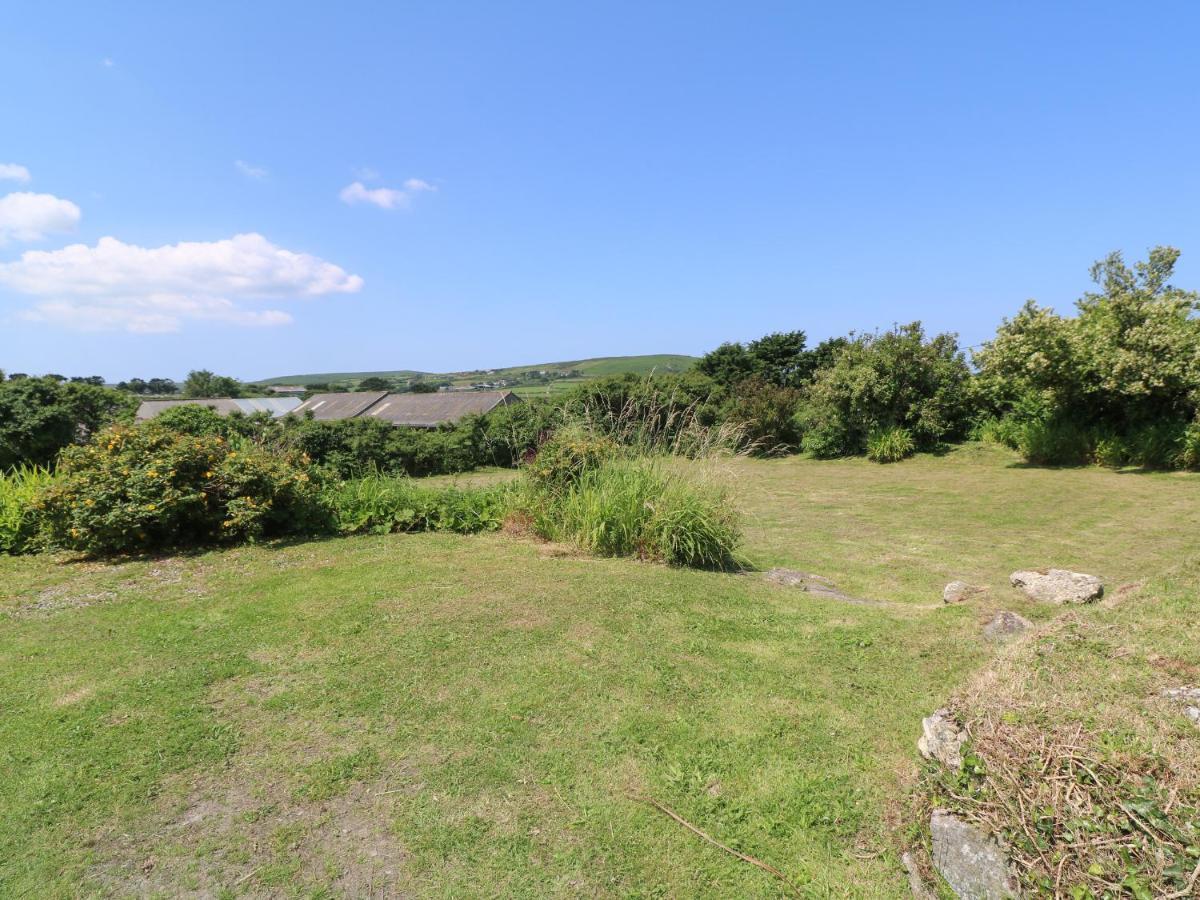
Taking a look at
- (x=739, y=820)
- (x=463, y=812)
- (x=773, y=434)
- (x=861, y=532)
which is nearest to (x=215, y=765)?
(x=463, y=812)

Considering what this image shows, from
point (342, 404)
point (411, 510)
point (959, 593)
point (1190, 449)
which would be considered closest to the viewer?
point (959, 593)

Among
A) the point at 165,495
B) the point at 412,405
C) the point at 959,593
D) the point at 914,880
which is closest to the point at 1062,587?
the point at 959,593

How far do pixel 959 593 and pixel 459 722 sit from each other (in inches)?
166

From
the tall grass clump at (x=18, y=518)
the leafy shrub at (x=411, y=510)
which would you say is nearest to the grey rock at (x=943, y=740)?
the leafy shrub at (x=411, y=510)

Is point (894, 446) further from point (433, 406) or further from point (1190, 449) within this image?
point (433, 406)

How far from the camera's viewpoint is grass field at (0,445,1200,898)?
2264 mm

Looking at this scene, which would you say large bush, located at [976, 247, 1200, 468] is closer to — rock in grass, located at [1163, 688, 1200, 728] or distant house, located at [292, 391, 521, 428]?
rock in grass, located at [1163, 688, 1200, 728]

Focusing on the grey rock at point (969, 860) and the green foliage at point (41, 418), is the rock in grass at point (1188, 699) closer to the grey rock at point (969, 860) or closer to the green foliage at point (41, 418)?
the grey rock at point (969, 860)

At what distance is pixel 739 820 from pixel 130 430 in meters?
7.49

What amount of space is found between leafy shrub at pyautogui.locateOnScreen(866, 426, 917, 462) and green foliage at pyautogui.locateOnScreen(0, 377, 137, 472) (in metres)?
17.0

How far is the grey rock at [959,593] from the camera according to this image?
504 centimetres

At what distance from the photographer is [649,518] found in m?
6.33

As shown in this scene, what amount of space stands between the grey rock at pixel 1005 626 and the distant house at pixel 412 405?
78.1 ft

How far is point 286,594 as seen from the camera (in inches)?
197
